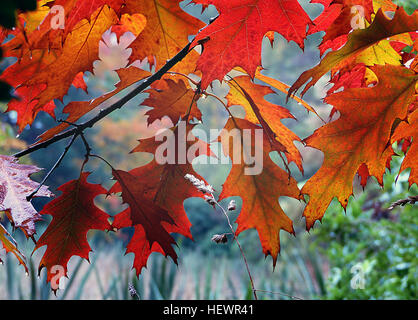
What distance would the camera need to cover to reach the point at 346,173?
0.35 m

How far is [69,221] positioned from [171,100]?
7.6 inches

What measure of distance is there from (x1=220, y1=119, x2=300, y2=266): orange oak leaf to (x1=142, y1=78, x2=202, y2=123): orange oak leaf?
7cm

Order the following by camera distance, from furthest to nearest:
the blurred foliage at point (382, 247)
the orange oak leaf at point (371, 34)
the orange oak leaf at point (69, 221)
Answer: the blurred foliage at point (382, 247) < the orange oak leaf at point (69, 221) < the orange oak leaf at point (371, 34)

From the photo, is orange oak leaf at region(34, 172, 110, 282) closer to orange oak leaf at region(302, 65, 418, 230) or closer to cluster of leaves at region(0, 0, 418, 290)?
cluster of leaves at region(0, 0, 418, 290)

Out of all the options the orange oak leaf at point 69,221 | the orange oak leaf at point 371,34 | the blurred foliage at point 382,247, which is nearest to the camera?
the orange oak leaf at point 371,34

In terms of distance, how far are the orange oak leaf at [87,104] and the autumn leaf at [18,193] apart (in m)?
0.04

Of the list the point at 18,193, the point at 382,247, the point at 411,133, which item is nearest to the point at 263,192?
the point at 411,133

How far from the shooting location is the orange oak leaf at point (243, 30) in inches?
12.3

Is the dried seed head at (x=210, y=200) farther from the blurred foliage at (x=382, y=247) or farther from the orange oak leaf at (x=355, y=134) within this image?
the blurred foliage at (x=382, y=247)

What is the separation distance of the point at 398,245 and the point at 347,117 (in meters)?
1.47

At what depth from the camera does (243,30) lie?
321mm

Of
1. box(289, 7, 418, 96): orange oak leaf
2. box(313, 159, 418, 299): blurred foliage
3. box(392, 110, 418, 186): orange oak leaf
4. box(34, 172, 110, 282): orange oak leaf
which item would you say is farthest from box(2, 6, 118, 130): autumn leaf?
box(313, 159, 418, 299): blurred foliage

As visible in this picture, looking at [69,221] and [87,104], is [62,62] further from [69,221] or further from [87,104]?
[69,221]

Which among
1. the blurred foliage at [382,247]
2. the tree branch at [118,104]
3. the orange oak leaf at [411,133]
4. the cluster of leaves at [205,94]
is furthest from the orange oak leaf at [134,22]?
the blurred foliage at [382,247]
